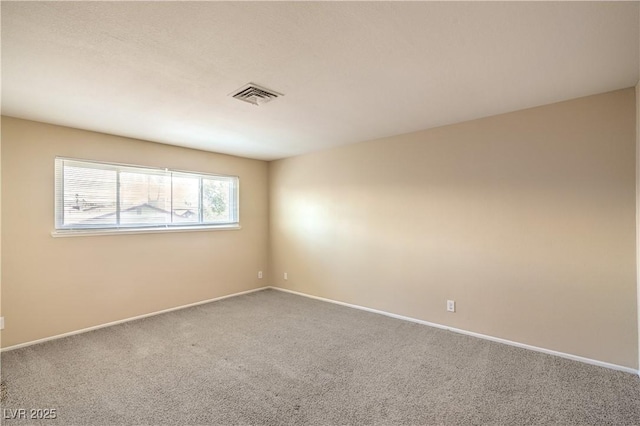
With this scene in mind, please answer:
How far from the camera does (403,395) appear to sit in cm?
215

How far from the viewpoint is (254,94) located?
7.95 ft

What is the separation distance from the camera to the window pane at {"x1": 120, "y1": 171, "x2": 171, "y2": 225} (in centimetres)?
373

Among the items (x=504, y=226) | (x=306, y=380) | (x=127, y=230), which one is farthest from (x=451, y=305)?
(x=127, y=230)

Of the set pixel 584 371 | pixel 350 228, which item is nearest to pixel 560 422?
pixel 584 371

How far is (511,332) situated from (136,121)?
4434 millimetres

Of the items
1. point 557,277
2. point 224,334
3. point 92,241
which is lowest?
point 224,334

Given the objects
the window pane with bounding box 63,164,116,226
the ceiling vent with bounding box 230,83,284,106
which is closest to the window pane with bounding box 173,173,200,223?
the window pane with bounding box 63,164,116,226

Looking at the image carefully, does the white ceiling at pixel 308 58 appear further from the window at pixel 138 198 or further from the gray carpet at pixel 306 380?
the gray carpet at pixel 306 380

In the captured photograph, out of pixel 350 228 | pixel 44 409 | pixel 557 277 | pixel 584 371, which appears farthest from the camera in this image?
pixel 350 228

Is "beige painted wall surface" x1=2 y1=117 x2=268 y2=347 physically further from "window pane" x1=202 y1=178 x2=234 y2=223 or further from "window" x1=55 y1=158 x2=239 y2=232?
"window pane" x1=202 y1=178 x2=234 y2=223

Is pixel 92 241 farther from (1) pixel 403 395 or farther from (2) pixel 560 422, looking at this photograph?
(2) pixel 560 422

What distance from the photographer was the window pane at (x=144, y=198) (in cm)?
373

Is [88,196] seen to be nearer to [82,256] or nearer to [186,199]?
[82,256]

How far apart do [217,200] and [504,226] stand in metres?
4.00
